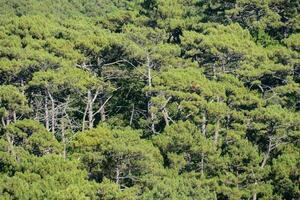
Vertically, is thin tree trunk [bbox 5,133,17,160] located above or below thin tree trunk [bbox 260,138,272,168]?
above

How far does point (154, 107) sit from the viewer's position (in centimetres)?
3014

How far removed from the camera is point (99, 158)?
2462 centimetres

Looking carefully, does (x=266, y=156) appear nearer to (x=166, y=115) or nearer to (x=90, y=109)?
(x=166, y=115)

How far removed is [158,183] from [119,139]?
2.23 m

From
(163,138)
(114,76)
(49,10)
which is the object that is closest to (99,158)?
(163,138)

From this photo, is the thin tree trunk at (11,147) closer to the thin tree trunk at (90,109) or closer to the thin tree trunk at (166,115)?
the thin tree trunk at (90,109)

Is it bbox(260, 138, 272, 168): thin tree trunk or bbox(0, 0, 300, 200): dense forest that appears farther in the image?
bbox(260, 138, 272, 168): thin tree trunk

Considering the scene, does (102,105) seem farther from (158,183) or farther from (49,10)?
(49,10)

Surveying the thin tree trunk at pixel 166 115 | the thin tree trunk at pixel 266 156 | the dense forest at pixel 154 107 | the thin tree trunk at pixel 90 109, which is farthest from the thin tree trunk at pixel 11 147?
the thin tree trunk at pixel 266 156

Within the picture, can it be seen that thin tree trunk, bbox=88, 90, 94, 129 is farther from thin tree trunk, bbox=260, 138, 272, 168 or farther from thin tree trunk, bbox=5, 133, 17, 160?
thin tree trunk, bbox=260, 138, 272, 168

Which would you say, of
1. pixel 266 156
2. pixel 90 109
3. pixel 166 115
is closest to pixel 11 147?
pixel 90 109

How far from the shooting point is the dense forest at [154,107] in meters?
24.7

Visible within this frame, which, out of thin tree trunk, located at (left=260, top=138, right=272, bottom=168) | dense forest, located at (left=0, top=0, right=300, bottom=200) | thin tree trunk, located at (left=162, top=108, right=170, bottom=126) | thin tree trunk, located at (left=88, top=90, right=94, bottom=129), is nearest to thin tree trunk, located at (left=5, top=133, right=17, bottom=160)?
dense forest, located at (left=0, top=0, right=300, bottom=200)

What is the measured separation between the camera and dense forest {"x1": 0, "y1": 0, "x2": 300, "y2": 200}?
2472 cm
